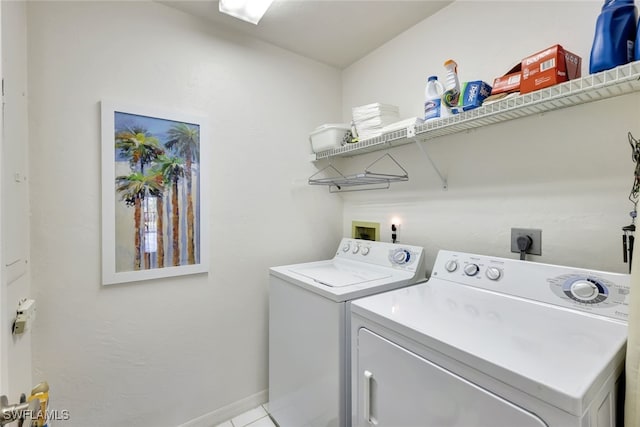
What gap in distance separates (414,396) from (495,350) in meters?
0.30

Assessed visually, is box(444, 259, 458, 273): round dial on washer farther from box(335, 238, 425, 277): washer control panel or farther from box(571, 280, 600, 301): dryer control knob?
box(571, 280, 600, 301): dryer control knob

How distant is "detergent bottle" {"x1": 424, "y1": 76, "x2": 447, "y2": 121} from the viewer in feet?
4.61

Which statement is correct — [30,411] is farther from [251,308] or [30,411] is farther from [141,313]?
[251,308]

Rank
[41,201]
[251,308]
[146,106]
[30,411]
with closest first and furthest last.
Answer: [30,411] → [41,201] → [146,106] → [251,308]

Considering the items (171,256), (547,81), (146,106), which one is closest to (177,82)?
(146,106)

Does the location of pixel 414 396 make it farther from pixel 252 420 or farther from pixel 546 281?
pixel 252 420

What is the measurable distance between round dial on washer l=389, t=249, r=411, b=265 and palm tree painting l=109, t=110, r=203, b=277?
3.90ft

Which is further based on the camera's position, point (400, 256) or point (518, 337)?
point (400, 256)

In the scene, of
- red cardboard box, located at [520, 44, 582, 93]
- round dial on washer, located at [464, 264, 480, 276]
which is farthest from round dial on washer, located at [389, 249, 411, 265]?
red cardboard box, located at [520, 44, 582, 93]

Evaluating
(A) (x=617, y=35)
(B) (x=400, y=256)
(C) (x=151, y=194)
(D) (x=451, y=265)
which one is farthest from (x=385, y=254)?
(C) (x=151, y=194)

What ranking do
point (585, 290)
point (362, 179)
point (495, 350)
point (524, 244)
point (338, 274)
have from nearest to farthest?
point (495, 350), point (585, 290), point (524, 244), point (338, 274), point (362, 179)

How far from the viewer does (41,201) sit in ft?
4.36

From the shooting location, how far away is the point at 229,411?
1.84 m

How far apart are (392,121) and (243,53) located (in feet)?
3.61
